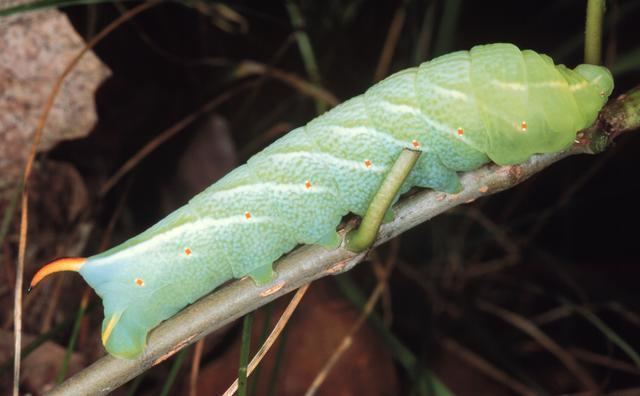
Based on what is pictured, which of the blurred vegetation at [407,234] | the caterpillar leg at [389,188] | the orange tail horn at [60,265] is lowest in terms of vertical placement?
the blurred vegetation at [407,234]

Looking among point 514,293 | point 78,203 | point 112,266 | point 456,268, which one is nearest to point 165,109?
point 78,203

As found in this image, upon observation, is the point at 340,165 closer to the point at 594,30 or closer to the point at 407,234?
the point at 594,30

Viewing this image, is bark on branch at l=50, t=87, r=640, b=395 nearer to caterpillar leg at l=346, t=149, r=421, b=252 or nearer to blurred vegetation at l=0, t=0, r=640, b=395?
caterpillar leg at l=346, t=149, r=421, b=252

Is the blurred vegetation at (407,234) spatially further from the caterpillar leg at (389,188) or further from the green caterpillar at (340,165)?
the caterpillar leg at (389,188)

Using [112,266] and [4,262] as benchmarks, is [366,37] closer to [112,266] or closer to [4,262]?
[4,262]

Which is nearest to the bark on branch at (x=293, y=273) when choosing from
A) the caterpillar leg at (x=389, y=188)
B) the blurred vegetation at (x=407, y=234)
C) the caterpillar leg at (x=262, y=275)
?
the caterpillar leg at (x=262, y=275)

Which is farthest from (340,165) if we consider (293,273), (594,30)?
(594,30)
